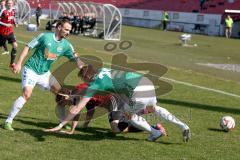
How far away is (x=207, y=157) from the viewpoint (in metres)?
7.30

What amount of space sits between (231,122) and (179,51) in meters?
17.4

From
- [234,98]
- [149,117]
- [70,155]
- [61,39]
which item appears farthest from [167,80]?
[70,155]

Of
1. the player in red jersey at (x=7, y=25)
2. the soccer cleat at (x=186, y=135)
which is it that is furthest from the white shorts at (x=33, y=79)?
the player in red jersey at (x=7, y=25)

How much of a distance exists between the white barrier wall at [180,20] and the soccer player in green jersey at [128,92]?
35.6 meters

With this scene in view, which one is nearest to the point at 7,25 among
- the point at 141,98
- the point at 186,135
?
the point at 141,98

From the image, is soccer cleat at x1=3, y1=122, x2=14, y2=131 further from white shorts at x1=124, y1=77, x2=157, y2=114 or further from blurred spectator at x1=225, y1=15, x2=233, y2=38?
blurred spectator at x1=225, y1=15, x2=233, y2=38

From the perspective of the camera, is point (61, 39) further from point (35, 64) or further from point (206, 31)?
point (206, 31)

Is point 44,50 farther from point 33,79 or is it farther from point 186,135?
point 186,135

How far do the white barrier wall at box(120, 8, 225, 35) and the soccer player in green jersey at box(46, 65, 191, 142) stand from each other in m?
35.6

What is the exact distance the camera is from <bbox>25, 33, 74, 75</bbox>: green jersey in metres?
8.15

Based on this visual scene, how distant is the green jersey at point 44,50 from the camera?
8148 mm

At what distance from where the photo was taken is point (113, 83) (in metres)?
7.69

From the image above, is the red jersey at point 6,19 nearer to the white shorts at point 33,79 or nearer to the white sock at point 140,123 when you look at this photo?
the white shorts at point 33,79

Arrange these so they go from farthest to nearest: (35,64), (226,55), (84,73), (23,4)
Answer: (23,4) < (226,55) < (35,64) < (84,73)
